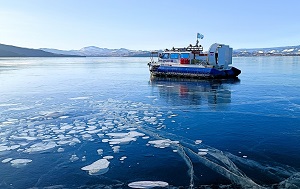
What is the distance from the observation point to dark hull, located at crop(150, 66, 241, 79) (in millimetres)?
37969

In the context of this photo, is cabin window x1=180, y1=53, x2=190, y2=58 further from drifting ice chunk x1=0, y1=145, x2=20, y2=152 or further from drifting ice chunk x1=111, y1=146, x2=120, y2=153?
drifting ice chunk x1=0, y1=145, x2=20, y2=152

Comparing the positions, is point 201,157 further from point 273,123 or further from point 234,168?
point 273,123

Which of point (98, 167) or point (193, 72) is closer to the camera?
point (98, 167)

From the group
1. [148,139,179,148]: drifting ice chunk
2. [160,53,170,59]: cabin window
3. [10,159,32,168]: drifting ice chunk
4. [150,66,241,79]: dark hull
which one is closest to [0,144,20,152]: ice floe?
[10,159,32,168]: drifting ice chunk

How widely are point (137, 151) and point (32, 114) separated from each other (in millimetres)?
8778

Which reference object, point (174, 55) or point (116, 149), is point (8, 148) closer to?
point (116, 149)

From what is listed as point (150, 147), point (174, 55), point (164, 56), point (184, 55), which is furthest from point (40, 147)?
point (164, 56)

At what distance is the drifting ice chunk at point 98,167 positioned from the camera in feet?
26.2

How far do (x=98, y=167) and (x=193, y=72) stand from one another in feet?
107

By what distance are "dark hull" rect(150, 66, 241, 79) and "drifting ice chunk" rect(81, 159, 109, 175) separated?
3122 centimetres

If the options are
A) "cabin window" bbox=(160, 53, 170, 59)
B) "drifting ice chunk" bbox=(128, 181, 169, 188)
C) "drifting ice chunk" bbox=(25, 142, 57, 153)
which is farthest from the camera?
"cabin window" bbox=(160, 53, 170, 59)

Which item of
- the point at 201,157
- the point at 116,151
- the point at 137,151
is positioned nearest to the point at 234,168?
the point at 201,157

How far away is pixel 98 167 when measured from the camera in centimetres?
826

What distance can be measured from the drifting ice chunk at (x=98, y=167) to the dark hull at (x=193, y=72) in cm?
3122
